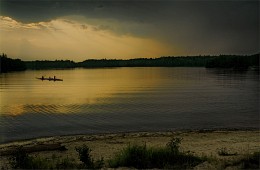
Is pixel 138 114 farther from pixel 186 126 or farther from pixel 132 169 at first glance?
pixel 132 169

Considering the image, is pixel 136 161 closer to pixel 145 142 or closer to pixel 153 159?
pixel 153 159

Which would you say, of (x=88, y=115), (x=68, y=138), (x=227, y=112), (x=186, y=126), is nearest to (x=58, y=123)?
(x=88, y=115)

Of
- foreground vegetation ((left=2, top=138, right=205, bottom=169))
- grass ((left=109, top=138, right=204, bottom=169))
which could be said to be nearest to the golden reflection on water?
foreground vegetation ((left=2, top=138, right=205, bottom=169))

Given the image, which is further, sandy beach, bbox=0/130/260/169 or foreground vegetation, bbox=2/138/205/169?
sandy beach, bbox=0/130/260/169

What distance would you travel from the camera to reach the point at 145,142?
1783cm

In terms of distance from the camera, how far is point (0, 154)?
18516mm

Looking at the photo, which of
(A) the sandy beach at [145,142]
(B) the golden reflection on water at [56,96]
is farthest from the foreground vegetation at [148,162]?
(B) the golden reflection on water at [56,96]

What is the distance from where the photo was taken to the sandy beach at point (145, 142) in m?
18.3

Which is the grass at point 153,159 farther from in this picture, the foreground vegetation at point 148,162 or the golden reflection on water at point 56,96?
the golden reflection on water at point 56,96

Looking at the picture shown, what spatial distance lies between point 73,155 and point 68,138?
263 inches

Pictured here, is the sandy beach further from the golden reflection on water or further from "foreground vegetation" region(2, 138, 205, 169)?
the golden reflection on water

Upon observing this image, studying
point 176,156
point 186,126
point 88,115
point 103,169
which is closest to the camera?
point 103,169

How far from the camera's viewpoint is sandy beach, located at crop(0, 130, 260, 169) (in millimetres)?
18297

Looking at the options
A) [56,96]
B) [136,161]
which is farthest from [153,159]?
[56,96]
